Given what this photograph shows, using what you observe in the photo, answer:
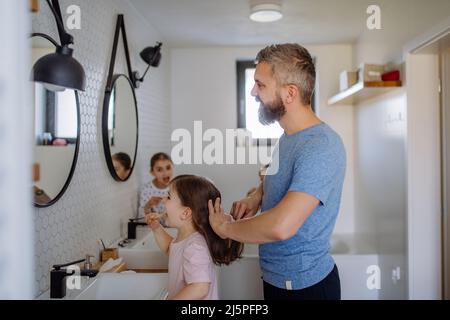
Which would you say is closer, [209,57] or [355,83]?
[209,57]

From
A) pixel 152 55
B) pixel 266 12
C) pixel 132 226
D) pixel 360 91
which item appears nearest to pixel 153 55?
pixel 152 55

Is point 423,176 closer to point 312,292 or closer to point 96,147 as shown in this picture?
point 312,292

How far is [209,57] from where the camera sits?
3.95ft

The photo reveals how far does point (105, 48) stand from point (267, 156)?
0.79m

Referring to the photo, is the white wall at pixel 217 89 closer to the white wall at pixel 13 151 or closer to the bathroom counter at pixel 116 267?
the bathroom counter at pixel 116 267

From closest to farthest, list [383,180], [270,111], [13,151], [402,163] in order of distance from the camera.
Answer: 1. [13,151]
2. [270,111]
3. [402,163]
4. [383,180]

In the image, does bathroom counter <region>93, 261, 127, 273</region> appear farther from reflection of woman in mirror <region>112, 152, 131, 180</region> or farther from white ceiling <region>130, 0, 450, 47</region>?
white ceiling <region>130, 0, 450, 47</region>

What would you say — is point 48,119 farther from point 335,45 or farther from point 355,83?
Result: point 355,83

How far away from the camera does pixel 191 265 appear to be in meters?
0.83

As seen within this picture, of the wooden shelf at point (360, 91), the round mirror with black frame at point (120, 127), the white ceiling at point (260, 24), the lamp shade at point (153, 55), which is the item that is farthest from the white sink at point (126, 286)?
the wooden shelf at point (360, 91)

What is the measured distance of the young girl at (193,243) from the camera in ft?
2.69

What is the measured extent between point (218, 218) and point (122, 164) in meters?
0.81

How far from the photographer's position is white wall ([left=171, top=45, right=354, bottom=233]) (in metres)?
1.02

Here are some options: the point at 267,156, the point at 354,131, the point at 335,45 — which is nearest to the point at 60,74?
the point at 267,156
